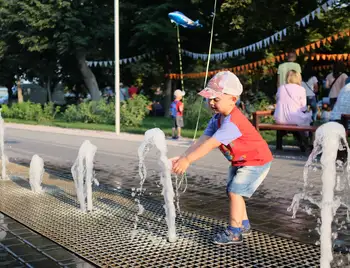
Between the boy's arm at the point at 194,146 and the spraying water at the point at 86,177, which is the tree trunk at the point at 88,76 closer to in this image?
the spraying water at the point at 86,177

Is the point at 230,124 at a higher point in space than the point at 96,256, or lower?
higher

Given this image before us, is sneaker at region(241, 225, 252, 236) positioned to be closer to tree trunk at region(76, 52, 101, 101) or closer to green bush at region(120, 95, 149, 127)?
green bush at region(120, 95, 149, 127)

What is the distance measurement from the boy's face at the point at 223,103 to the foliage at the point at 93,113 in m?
18.8

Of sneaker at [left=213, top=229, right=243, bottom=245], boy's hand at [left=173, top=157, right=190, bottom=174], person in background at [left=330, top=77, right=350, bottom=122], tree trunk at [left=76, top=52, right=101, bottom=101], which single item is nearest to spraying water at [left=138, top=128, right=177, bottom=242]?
boy's hand at [left=173, top=157, right=190, bottom=174]

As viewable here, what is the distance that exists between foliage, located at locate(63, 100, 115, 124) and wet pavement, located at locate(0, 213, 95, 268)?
18155 mm

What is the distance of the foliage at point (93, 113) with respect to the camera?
75.6 feet

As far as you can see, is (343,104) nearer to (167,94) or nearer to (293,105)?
(293,105)

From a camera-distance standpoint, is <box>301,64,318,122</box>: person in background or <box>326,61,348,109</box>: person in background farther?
<box>301,64,318,122</box>: person in background

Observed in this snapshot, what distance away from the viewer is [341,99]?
9.20 m

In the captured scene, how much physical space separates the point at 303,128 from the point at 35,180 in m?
5.30

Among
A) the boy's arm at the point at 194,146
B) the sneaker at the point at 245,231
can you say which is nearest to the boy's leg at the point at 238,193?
the sneaker at the point at 245,231

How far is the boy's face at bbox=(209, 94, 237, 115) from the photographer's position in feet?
13.2

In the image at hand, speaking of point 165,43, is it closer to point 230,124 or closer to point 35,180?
point 35,180

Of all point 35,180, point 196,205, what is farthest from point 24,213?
point 196,205
